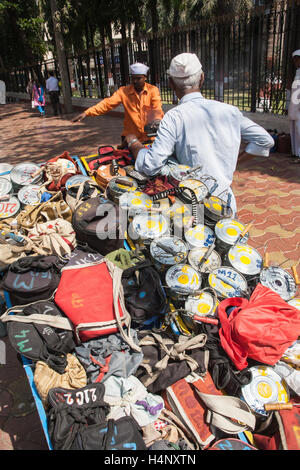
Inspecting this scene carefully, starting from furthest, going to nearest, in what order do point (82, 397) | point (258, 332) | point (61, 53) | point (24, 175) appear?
point (61, 53) < point (24, 175) < point (258, 332) < point (82, 397)

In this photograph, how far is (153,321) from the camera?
193cm

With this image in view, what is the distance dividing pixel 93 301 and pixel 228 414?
92cm

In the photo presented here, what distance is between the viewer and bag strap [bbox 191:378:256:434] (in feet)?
4.99

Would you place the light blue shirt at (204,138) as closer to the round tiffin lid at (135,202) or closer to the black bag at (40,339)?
the round tiffin lid at (135,202)

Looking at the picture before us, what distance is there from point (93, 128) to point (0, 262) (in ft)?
33.2

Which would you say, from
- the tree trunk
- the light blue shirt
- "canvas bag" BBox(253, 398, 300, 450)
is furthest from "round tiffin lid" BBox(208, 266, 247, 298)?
the tree trunk

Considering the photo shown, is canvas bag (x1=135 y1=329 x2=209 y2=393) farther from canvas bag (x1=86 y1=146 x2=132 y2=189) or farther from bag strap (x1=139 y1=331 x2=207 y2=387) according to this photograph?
canvas bag (x1=86 y1=146 x2=132 y2=189)

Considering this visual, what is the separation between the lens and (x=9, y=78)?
29438 millimetres

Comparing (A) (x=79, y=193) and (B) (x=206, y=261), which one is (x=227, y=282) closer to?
(B) (x=206, y=261)

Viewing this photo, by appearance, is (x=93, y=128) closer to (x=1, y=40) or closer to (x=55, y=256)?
(x=55, y=256)

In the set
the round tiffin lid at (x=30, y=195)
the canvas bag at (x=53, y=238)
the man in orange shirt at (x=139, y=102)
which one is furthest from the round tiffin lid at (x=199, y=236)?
the man in orange shirt at (x=139, y=102)

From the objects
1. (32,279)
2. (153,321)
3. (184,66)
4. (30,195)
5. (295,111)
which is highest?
(184,66)

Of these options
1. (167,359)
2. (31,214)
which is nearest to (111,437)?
(167,359)

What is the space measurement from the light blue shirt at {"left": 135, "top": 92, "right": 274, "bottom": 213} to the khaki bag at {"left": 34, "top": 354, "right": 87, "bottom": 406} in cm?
152
